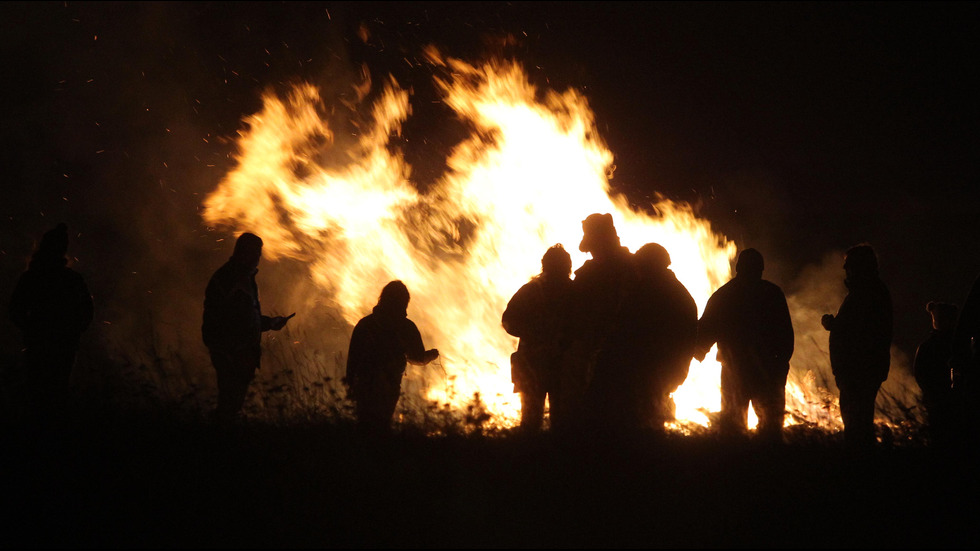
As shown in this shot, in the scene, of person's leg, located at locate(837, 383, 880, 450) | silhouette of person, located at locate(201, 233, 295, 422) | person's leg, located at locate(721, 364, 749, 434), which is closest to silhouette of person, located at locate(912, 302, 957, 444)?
person's leg, located at locate(837, 383, 880, 450)

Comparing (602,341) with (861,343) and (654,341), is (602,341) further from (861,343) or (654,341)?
(861,343)

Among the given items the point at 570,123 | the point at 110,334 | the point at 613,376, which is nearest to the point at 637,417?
the point at 613,376

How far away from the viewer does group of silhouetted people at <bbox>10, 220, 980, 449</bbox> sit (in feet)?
16.1

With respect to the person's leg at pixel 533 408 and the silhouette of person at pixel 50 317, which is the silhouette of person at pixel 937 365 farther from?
the silhouette of person at pixel 50 317

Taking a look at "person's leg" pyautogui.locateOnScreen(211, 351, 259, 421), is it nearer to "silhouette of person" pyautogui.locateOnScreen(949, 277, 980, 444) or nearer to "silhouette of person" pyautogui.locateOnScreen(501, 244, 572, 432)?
"silhouette of person" pyautogui.locateOnScreen(501, 244, 572, 432)

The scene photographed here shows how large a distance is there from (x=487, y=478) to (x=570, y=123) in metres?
7.08

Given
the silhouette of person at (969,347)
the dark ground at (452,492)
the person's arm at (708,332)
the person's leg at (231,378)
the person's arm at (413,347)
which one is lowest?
the dark ground at (452,492)

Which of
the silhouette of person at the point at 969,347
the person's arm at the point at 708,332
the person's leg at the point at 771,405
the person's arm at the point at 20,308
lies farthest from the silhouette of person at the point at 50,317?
the silhouette of person at the point at 969,347

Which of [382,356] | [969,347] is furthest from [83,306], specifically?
[969,347]

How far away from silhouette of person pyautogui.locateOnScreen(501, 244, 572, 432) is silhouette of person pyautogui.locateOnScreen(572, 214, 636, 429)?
1.24 ft

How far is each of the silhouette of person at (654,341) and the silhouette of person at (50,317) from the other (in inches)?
169

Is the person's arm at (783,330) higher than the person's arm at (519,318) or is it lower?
higher

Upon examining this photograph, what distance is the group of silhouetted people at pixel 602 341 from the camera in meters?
4.89

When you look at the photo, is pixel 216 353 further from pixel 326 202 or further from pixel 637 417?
pixel 326 202
